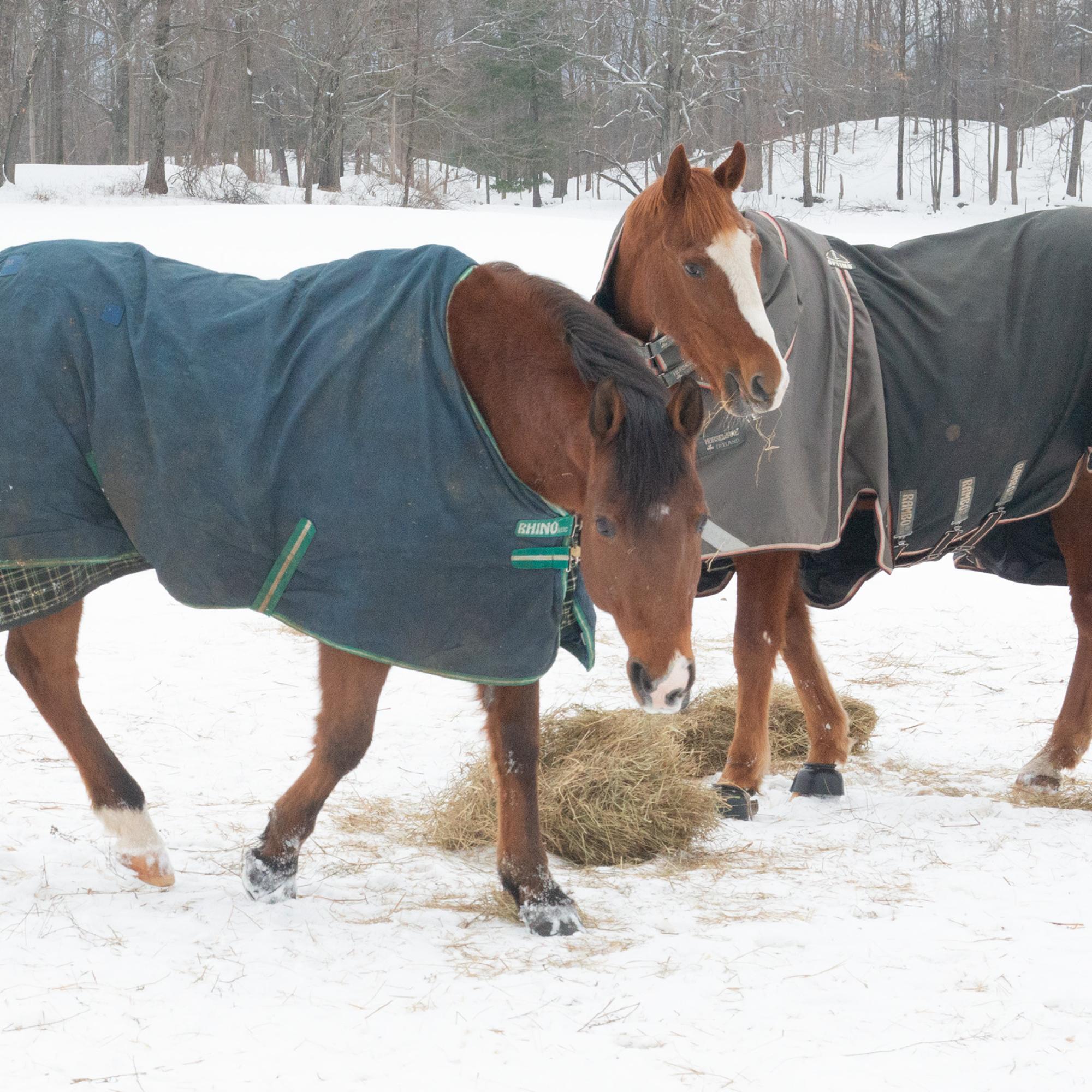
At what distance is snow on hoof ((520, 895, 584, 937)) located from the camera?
2.62 m

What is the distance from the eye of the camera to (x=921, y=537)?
374cm

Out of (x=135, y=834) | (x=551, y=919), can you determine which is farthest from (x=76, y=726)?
(x=551, y=919)

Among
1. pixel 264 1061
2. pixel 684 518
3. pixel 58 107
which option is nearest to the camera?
pixel 264 1061

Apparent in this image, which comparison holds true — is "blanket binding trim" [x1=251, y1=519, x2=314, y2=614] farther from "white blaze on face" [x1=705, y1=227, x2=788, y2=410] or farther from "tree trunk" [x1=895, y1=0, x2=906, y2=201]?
"tree trunk" [x1=895, y1=0, x2=906, y2=201]

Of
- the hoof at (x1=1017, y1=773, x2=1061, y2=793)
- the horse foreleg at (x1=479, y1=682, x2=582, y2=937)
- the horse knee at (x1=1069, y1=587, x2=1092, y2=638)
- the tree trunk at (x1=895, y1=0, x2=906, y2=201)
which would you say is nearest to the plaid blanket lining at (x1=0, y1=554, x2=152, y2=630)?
the horse foreleg at (x1=479, y1=682, x2=582, y2=937)

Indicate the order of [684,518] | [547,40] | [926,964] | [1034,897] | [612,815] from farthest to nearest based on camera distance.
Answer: [547,40]
[612,815]
[1034,897]
[926,964]
[684,518]

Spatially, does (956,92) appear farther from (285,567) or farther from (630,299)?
(285,567)

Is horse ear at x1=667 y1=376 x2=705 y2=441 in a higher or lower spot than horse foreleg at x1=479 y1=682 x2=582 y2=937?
higher

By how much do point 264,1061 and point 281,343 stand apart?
60.4 inches

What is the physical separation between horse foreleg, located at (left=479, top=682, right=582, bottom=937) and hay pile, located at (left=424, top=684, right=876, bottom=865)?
0.46 metres

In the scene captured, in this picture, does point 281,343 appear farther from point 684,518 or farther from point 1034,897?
point 1034,897

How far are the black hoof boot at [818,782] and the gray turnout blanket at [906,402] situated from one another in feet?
2.00

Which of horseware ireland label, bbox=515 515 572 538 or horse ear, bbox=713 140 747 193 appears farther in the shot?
horse ear, bbox=713 140 747 193

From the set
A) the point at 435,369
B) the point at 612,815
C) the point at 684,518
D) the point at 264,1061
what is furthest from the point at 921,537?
the point at 264,1061
